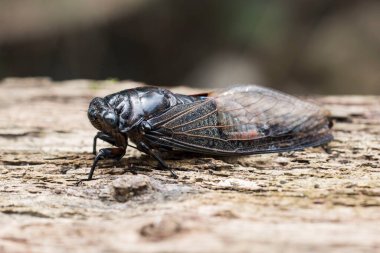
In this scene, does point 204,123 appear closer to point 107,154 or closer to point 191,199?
point 107,154

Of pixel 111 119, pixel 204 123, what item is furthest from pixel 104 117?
pixel 204 123

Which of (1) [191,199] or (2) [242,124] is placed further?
(2) [242,124]

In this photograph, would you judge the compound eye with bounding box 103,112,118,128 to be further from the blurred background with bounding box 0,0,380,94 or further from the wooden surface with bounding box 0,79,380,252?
the blurred background with bounding box 0,0,380,94

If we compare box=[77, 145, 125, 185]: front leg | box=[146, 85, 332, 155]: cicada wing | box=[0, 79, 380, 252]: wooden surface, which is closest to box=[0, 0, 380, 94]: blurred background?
box=[0, 79, 380, 252]: wooden surface

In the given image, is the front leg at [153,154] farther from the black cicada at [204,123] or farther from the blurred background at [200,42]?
the blurred background at [200,42]

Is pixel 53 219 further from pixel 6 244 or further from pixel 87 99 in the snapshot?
pixel 87 99

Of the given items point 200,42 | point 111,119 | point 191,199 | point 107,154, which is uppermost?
point 200,42
